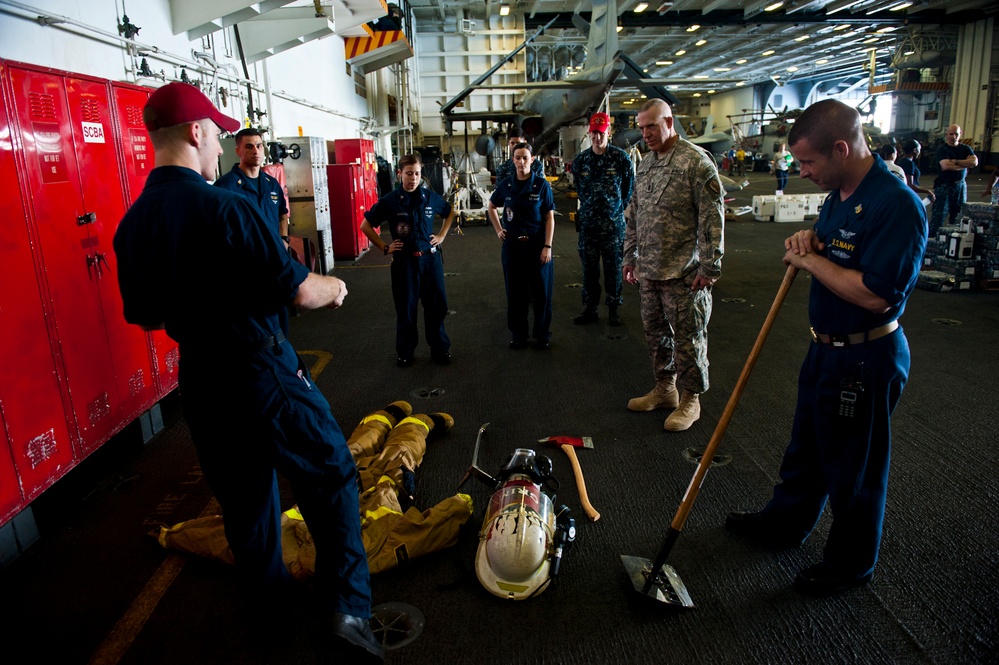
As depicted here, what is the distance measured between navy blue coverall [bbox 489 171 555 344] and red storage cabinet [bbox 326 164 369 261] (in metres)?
5.67

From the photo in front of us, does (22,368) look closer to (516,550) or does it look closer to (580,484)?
(516,550)

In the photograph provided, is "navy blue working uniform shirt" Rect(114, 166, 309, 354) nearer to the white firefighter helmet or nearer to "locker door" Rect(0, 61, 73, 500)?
the white firefighter helmet

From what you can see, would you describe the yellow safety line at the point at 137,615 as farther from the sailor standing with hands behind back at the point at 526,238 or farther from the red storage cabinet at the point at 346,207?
the red storage cabinet at the point at 346,207

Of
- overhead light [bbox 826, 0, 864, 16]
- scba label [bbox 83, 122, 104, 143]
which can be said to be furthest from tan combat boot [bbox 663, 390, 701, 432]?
overhead light [bbox 826, 0, 864, 16]

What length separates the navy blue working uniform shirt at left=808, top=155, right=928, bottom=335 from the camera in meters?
1.90

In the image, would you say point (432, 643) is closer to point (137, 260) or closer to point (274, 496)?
point (274, 496)

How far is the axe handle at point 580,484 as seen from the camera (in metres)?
2.87

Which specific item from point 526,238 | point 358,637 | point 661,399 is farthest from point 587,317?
point 358,637

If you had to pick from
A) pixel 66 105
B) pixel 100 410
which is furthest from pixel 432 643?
pixel 66 105

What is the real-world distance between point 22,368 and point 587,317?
15.5 ft

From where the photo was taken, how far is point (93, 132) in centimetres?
338

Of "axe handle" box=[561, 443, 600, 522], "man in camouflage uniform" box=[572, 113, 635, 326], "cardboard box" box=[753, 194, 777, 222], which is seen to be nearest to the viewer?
"axe handle" box=[561, 443, 600, 522]

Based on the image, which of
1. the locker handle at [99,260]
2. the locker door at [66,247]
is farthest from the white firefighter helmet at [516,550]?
the locker handle at [99,260]

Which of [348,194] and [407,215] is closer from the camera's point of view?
[407,215]
